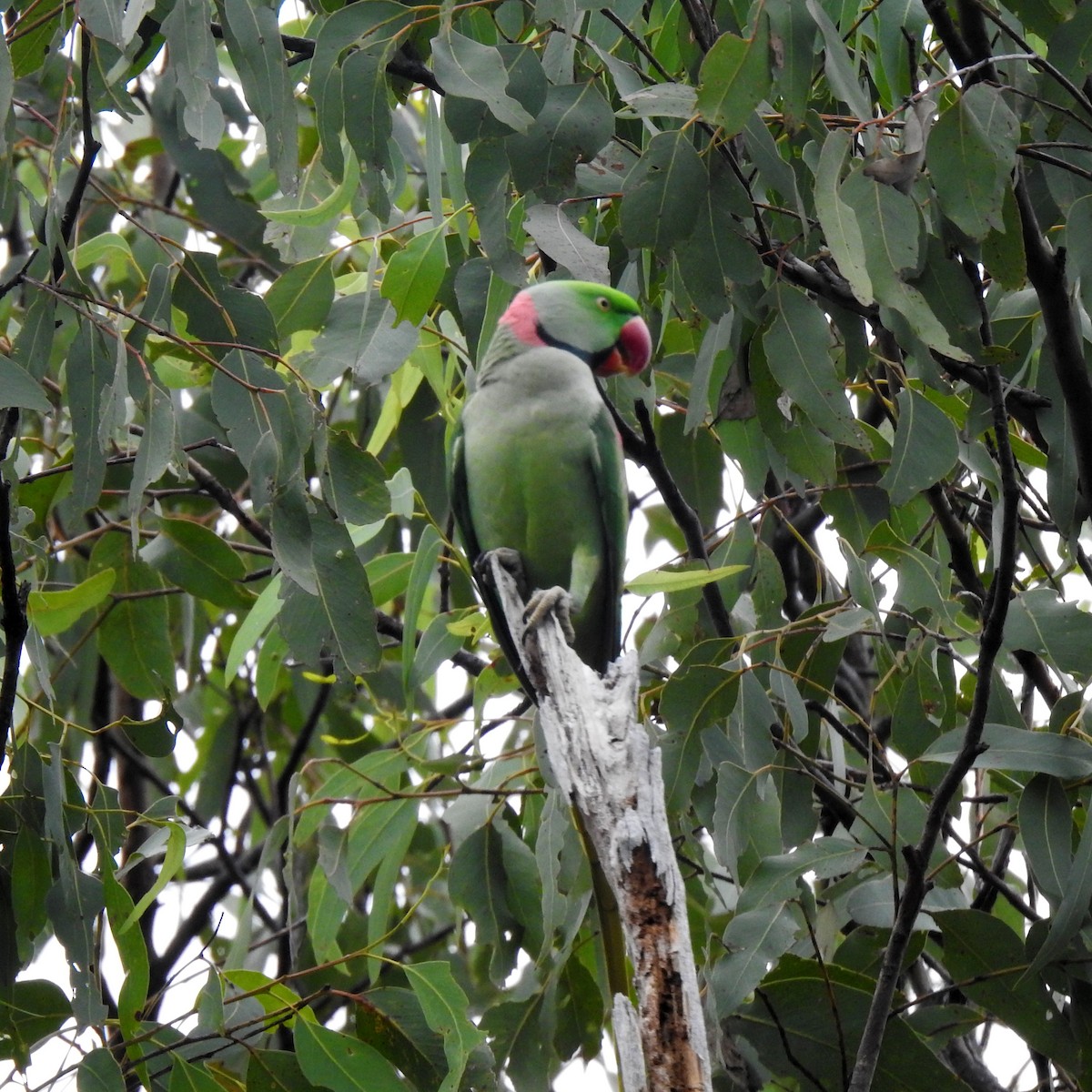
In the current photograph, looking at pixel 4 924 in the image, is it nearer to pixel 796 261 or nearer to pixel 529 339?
pixel 529 339

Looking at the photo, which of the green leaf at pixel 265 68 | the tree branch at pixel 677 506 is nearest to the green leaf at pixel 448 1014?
the tree branch at pixel 677 506

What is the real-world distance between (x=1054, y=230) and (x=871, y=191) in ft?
2.81

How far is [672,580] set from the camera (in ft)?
7.76

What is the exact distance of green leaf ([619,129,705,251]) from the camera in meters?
1.97

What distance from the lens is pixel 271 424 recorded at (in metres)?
2.08

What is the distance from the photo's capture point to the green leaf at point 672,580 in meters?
2.31

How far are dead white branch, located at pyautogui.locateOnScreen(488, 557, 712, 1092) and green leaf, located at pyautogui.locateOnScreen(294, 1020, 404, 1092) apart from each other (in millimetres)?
772

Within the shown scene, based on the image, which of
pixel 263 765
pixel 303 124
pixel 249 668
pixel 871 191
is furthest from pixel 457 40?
pixel 263 765

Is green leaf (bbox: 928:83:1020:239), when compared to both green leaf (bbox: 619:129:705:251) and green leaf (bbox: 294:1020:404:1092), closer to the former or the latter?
green leaf (bbox: 619:129:705:251)

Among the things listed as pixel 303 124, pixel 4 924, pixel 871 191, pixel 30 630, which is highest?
pixel 303 124

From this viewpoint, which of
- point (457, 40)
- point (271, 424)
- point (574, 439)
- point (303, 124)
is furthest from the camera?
point (303, 124)

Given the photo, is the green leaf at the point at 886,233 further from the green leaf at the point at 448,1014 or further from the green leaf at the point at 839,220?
the green leaf at the point at 448,1014

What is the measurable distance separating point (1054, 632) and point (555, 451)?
3.45 feet

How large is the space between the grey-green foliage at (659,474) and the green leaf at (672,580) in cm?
14
